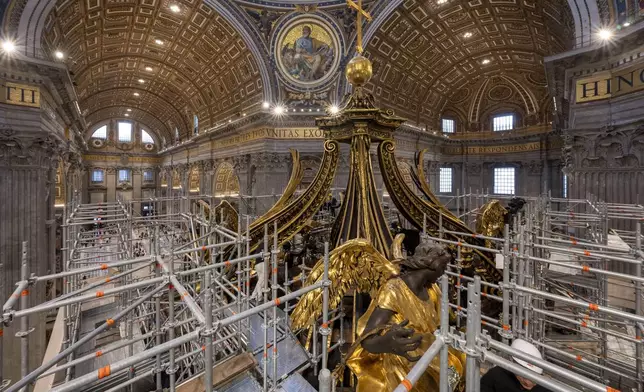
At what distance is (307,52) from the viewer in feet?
47.9

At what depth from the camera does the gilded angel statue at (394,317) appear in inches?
97.8

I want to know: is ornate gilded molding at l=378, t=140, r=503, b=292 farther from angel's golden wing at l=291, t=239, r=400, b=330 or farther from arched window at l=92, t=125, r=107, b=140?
arched window at l=92, t=125, r=107, b=140

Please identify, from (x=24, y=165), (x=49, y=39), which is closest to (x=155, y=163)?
(x=49, y=39)

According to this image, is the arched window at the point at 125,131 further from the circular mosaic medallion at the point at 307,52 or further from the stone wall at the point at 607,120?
the stone wall at the point at 607,120

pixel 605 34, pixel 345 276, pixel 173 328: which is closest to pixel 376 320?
pixel 345 276

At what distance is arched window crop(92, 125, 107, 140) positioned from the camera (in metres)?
30.7

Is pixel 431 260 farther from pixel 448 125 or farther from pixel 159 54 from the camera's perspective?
pixel 448 125

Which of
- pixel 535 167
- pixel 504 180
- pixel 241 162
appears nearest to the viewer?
pixel 241 162

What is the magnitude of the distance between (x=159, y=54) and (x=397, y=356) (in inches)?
801

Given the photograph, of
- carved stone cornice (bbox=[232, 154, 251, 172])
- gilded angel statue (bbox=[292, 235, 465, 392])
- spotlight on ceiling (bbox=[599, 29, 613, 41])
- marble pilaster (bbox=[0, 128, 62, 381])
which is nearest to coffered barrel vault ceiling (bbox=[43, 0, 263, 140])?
carved stone cornice (bbox=[232, 154, 251, 172])

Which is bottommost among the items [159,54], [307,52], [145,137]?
[145,137]

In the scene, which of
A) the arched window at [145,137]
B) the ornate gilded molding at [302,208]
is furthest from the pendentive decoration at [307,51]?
the arched window at [145,137]

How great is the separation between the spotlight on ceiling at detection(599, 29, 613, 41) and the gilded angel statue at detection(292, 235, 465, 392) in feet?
28.2

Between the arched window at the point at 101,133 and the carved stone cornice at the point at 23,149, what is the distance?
1065 inches
